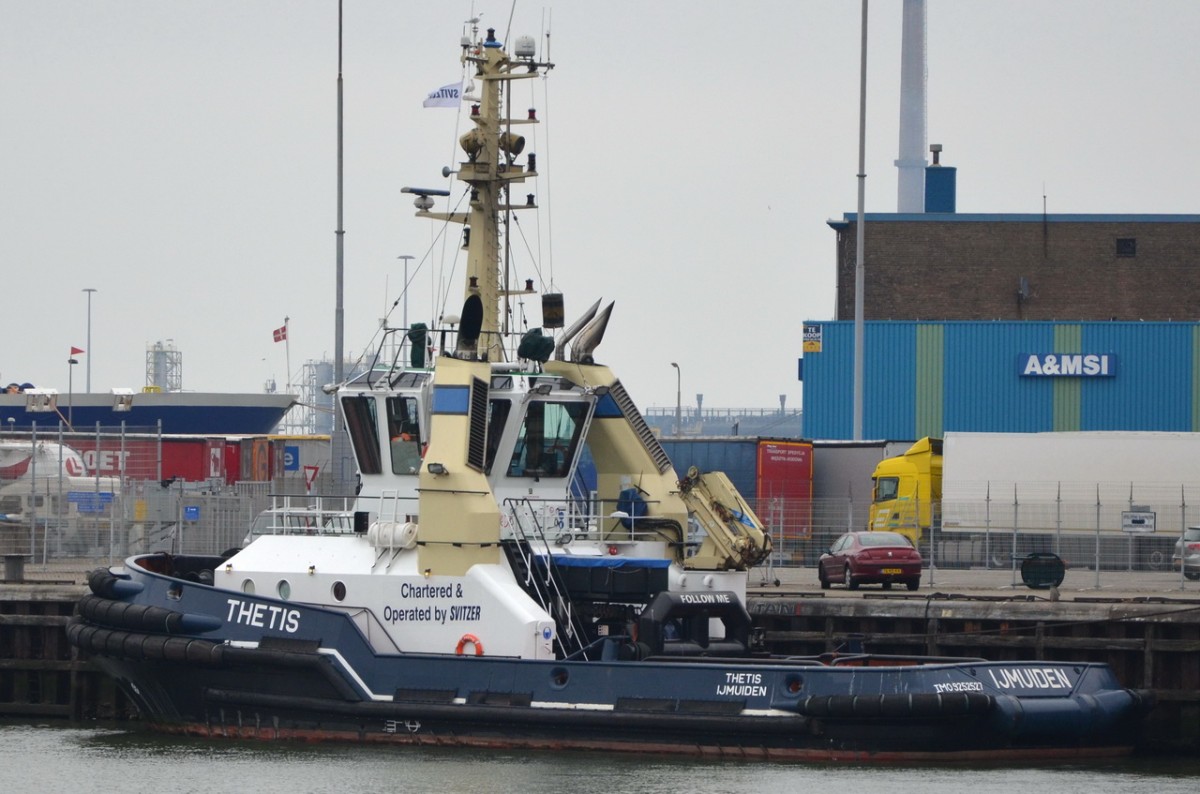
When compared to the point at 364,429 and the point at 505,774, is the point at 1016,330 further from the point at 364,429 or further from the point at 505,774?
the point at 505,774

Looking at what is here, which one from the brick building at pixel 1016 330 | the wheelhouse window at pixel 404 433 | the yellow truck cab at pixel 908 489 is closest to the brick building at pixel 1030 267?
the brick building at pixel 1016 330

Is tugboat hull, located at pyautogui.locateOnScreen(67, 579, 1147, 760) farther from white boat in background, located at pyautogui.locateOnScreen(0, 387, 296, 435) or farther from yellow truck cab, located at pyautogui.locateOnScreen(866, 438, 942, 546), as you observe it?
white boat in background, located at pyautogui.locateOnScreen(0, 387, 296, 435)

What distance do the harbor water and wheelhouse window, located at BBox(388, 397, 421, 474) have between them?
2970mm

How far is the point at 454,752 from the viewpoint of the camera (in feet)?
60.0

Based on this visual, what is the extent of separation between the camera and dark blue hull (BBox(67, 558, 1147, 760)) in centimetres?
1736

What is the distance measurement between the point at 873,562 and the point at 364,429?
9357 millimetres

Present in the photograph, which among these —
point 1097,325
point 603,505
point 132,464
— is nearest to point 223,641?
point 603,505

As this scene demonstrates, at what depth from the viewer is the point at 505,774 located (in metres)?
17.5

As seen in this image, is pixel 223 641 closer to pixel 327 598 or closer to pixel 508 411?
pixel 327 598

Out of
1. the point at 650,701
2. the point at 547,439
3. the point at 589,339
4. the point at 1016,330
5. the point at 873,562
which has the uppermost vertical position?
the point at 1016,330

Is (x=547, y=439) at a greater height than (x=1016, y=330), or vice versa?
(x=1016, y=330)

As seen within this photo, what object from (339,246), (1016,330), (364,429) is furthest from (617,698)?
(1016,330)

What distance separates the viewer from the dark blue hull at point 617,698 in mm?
17359

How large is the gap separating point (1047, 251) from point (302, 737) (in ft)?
134
